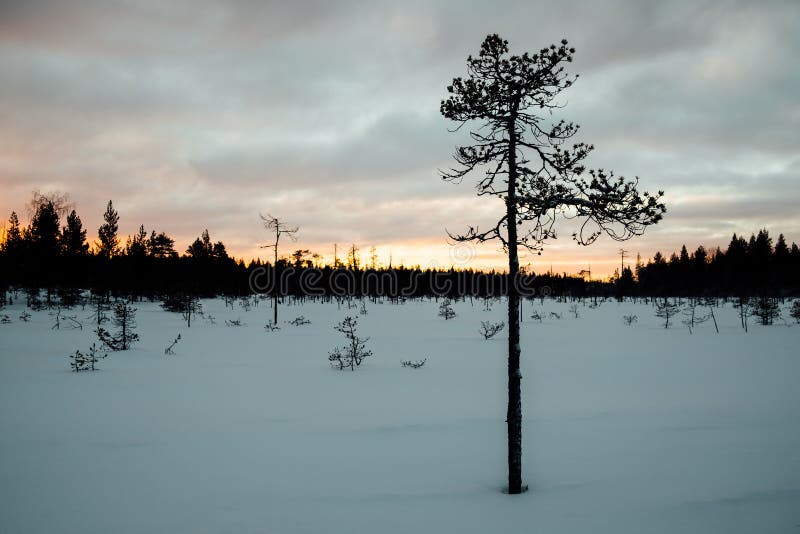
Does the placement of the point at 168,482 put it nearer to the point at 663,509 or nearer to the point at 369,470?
the point at 369,470

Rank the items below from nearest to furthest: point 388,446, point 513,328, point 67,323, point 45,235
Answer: point 513,328 → point 388,446 → point 67,323 → point 45,235

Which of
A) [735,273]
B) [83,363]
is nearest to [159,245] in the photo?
[83,363]

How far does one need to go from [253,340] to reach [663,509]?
2354cm

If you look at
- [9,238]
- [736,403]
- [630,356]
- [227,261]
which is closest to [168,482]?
[736,403]

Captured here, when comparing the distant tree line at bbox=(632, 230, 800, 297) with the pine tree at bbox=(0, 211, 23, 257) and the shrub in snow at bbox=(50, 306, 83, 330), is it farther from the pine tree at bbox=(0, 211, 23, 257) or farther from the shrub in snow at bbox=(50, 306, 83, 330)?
the pine tree at bbox=(0, 211, 23, 257)

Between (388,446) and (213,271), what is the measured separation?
244 feet

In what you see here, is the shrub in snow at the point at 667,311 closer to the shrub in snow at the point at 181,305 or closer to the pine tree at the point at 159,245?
the shrub in snow at the point at 181,305

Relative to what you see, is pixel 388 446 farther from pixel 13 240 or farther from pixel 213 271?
pixel 213 271

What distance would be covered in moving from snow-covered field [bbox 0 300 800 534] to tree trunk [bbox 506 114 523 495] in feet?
1.83

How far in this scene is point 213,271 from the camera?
250 ft

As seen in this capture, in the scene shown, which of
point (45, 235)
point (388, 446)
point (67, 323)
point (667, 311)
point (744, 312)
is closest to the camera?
point (388, 446)

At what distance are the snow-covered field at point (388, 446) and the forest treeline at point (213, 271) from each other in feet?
31.1

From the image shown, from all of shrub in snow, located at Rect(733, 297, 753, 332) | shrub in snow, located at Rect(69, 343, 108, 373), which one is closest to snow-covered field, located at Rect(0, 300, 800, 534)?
shrub in snow, located at Rect(69, 343, 108, 373)

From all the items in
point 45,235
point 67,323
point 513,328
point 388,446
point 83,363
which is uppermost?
point 45,235
